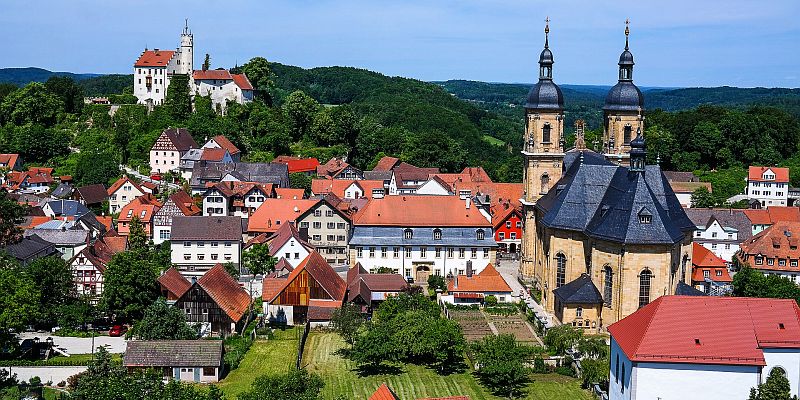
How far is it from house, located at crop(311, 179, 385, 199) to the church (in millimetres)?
Answer: 27806

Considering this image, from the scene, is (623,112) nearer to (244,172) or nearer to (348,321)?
(348,321)

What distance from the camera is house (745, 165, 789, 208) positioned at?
334 feet

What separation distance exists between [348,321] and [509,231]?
3100 cm

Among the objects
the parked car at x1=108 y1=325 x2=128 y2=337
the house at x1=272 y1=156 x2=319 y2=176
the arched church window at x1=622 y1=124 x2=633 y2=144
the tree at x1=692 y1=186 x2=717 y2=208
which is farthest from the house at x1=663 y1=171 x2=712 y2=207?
the parked car at x1=108 y1=325 x2=128 y2=337

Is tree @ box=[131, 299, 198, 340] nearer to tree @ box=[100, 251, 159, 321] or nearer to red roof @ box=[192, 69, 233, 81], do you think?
tree @ box=[100, 251, 159, 321]

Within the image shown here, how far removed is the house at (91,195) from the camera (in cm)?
8888

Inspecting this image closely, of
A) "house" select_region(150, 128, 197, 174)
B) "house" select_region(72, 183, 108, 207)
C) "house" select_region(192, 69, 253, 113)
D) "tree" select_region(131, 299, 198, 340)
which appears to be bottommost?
"tree" select_region(131, 299, 198, 340)

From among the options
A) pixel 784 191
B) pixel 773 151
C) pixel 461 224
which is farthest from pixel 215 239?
pixel 773 151

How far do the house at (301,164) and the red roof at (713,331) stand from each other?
68.6 meters

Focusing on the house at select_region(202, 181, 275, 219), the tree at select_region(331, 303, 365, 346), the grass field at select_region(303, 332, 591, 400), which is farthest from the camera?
the house at select_region(202, 181, 275, 219)

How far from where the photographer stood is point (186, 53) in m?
119

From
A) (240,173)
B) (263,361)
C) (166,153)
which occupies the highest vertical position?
(166,153)

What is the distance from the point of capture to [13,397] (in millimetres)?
39531

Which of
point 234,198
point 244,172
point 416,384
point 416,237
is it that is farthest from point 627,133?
point 244,172
